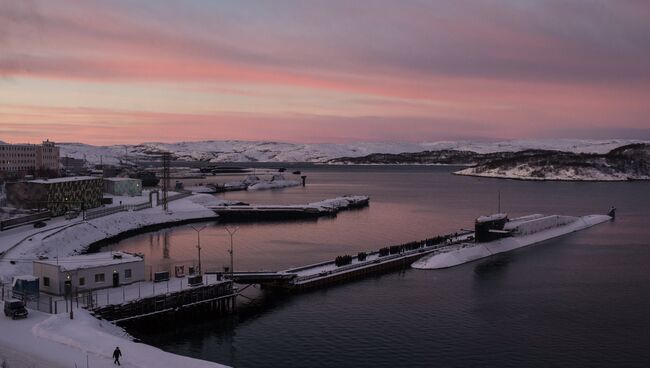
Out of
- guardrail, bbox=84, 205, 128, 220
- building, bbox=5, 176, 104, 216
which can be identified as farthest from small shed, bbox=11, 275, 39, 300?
building, bbox=5, 176, 104, 216

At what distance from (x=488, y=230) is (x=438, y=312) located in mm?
28070

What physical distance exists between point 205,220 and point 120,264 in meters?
49.3

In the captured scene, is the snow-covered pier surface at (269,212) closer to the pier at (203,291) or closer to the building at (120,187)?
the building at (120,187)

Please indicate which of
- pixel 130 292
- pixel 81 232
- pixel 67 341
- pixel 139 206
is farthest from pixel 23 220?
pixel 67 341

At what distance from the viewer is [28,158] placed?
15000cm

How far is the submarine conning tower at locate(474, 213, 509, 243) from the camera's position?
206 ft

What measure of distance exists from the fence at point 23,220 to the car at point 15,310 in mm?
32962

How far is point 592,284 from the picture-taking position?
150 feet

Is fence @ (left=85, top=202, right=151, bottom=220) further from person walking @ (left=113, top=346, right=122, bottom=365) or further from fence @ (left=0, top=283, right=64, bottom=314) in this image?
person walking @ (left=113, top=346, right=122, bottom=365)

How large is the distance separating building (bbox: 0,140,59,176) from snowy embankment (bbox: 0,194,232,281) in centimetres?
6001

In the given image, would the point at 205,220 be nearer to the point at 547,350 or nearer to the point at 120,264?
the point at 120,264

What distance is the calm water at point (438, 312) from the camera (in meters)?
30.4

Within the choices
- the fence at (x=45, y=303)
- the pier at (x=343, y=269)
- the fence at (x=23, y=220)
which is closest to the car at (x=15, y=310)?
the fence at (x=45, y=303)

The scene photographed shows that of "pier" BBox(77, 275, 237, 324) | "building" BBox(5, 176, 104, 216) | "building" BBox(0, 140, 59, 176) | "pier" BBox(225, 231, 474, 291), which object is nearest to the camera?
"pier" BBox(77, 275, 237, 324)
